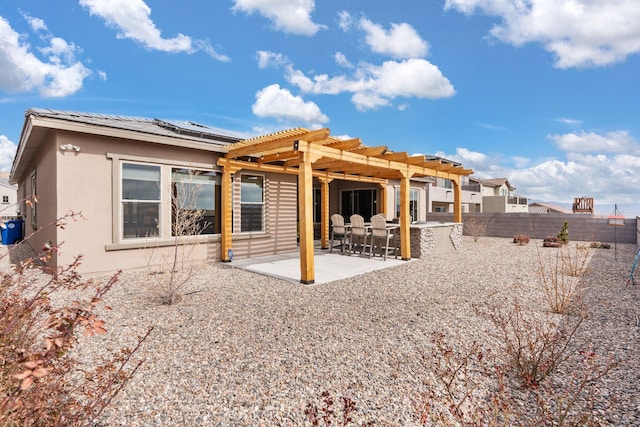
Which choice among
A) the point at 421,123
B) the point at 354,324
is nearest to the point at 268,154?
the point at 354,324

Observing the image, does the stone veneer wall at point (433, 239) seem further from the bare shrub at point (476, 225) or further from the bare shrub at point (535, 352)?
the bare shrub at point (476, 225)

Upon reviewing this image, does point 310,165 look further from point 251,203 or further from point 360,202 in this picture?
point 360,202

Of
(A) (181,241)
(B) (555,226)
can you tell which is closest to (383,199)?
(A) (181,241)

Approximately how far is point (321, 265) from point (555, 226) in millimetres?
14657

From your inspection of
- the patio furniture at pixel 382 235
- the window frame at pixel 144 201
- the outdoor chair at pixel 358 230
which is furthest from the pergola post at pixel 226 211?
the patio furniture at pixel 382 235

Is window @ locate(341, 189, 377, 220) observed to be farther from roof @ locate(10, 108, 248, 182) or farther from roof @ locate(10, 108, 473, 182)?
roof @ locate(10, 108, 248, 182)

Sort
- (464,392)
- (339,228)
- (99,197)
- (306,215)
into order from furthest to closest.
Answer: (339,228)
(99,197)
(306,215)
(464,392)

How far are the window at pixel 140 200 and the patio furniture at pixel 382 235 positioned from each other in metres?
5.87

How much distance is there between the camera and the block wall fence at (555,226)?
15.2 metres

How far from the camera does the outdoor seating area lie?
9.52 meters

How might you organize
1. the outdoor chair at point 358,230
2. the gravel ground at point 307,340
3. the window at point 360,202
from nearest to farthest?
the gravel ground at point 307,340 < the outdoor chair at point 358,230 < the window at point 360,202

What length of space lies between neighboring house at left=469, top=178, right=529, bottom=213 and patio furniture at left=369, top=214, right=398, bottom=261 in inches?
1144

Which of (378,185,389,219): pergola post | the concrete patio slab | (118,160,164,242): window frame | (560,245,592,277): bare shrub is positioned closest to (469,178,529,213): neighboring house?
(560,245,592,277): bare shrub

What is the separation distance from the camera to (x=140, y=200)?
24.3ft
